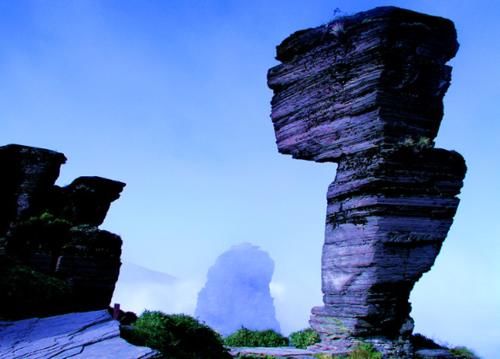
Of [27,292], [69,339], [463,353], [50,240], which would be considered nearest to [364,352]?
[463,353]

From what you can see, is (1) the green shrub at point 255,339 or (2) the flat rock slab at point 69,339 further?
(1) the green shrub at point 255,339

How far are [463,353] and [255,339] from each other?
660 cm

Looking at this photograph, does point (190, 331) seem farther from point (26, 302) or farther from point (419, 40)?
point (419, 40)

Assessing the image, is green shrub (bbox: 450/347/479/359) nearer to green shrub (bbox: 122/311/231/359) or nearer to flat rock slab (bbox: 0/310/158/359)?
green shrub (bbox: 122/311/231/359)

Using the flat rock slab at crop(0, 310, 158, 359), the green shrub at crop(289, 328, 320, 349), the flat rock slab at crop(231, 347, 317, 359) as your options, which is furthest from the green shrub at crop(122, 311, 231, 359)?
the green shrub at crop(289, 328, 320, 349)

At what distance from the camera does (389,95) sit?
12047mm

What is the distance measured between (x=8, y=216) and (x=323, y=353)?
12518 mm

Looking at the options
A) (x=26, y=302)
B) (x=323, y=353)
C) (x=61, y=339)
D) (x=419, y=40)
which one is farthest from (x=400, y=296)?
(x=26, y=302)

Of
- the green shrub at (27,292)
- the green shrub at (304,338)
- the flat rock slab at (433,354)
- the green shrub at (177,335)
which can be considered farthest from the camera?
the green shrub at (304,338)

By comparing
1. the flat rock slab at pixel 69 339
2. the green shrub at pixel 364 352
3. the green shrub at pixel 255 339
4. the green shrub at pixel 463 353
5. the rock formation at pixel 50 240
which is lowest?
the flat rock slab at pixel 69 339

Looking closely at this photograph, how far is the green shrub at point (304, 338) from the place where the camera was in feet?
39.8

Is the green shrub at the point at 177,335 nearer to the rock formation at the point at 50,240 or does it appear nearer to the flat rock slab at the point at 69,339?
the flat rock slab at the point at 69,339

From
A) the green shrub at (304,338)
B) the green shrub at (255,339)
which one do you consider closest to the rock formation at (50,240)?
the green shrub at (255,339)

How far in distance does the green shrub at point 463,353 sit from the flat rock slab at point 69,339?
9.10 metres
